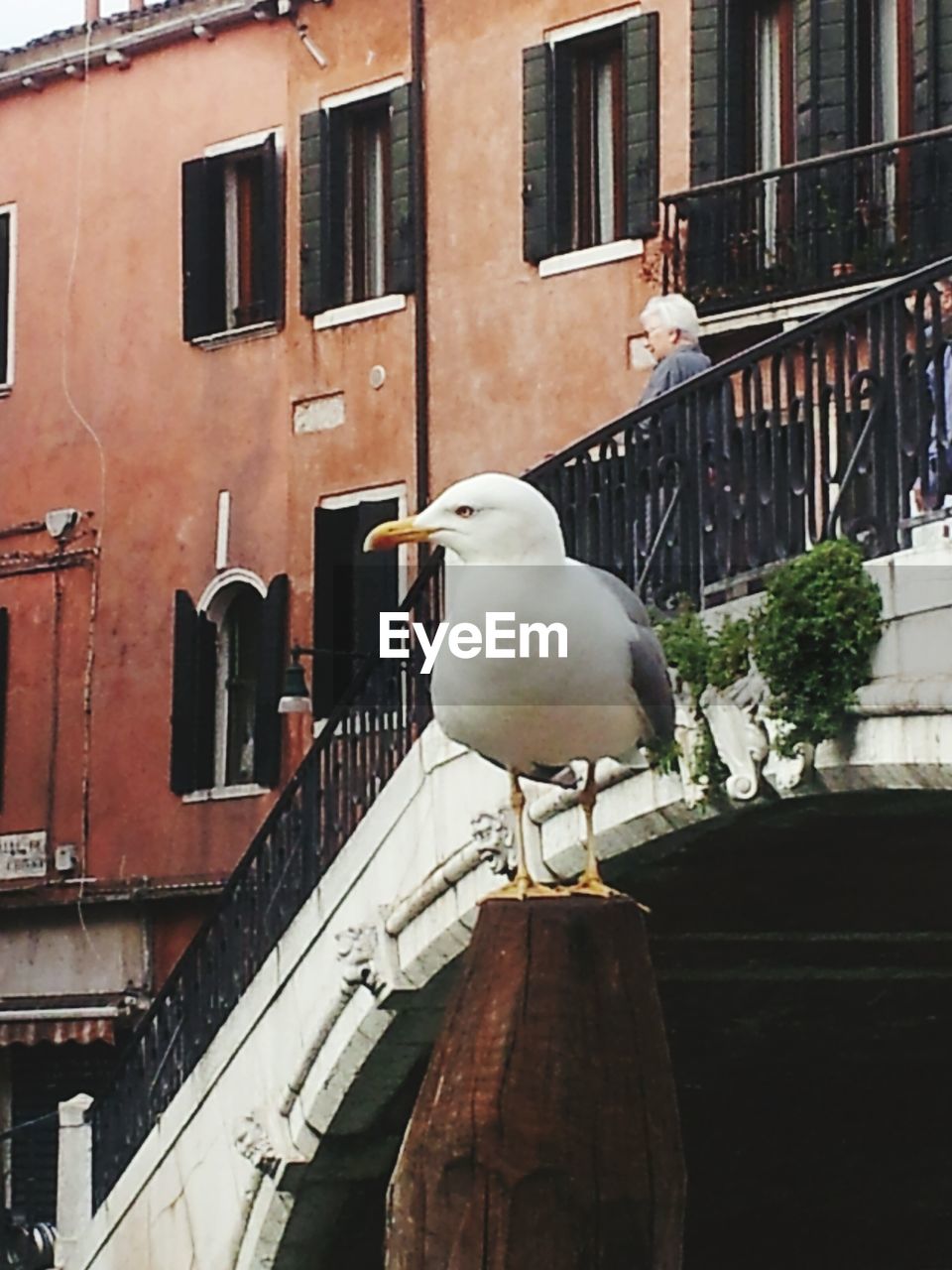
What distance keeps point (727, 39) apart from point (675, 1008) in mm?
6730

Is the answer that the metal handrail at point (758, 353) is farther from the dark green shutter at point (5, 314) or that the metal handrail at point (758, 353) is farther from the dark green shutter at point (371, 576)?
the dark green shutter at point (5, 314)

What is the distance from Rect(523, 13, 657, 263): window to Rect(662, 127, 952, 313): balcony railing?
1.23 metres

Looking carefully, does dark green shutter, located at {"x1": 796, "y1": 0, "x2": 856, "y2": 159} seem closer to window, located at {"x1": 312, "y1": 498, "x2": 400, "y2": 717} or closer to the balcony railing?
the balcony railing

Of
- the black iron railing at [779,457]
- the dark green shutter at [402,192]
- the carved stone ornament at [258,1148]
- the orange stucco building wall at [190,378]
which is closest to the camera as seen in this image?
the black iron railing at [779,457]

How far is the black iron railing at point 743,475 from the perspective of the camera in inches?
441

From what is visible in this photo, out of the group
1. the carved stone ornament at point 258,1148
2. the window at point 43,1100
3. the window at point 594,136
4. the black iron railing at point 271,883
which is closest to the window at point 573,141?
the window at point 594,136

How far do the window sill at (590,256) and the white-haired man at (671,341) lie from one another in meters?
8.18

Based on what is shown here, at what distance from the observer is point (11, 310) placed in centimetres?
2523

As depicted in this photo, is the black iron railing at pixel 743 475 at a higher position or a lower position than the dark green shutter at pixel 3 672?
lower

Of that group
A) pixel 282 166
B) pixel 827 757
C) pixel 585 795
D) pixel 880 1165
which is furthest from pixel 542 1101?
pixel 282 166

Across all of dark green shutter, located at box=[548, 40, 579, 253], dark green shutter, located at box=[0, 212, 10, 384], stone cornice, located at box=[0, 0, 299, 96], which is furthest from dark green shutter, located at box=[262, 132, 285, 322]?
dark green shutter, located at box=[0, 212, 10, 384]

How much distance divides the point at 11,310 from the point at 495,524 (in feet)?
59.3

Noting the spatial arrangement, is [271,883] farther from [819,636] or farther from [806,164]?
[806,164]

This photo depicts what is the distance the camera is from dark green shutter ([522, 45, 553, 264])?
2142cm
